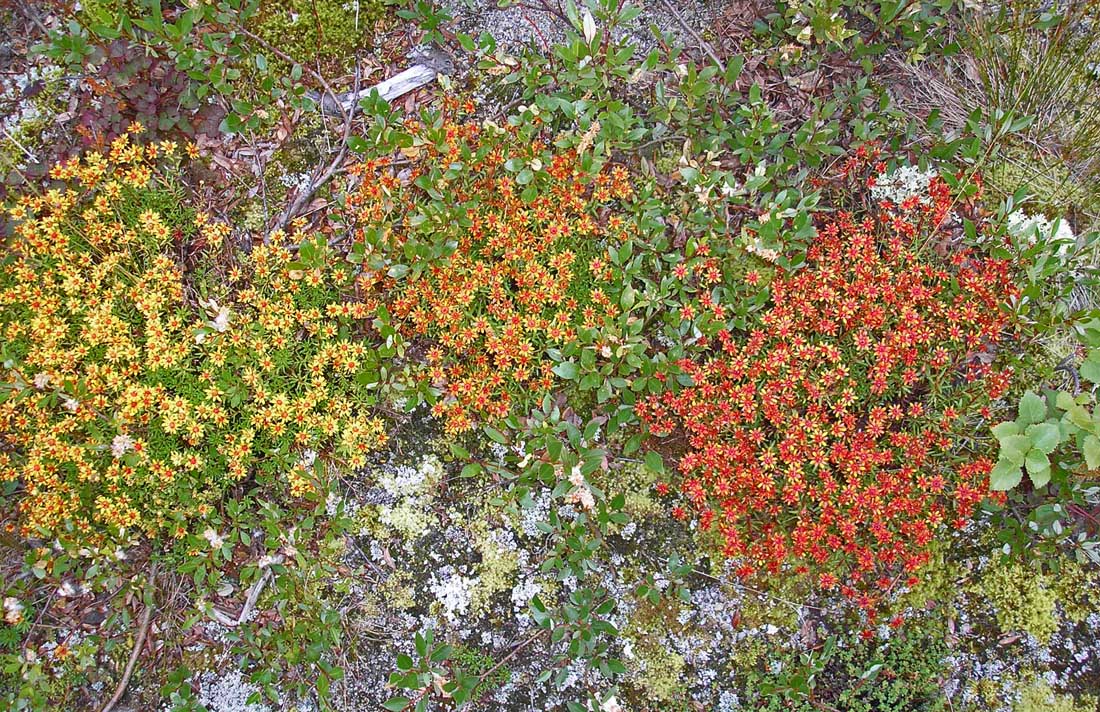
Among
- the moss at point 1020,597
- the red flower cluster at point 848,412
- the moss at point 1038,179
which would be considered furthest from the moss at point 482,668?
the moss at point 1038,179

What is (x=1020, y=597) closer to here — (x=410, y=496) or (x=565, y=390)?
(x=565, y=390)

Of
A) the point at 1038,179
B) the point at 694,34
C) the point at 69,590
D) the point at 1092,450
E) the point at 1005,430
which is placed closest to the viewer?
the point at 1092,450

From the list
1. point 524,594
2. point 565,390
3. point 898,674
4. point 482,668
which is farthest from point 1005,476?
point 482,668

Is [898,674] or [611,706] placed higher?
[898,674]

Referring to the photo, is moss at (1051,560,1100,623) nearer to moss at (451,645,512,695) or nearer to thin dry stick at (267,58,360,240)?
moss at (451,645,512,695)

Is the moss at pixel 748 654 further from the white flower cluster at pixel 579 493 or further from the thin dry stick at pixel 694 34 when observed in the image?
the thin dry stick at pixel 694 34

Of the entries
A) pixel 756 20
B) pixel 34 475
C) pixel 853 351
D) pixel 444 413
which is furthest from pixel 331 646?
pixel 756 20
